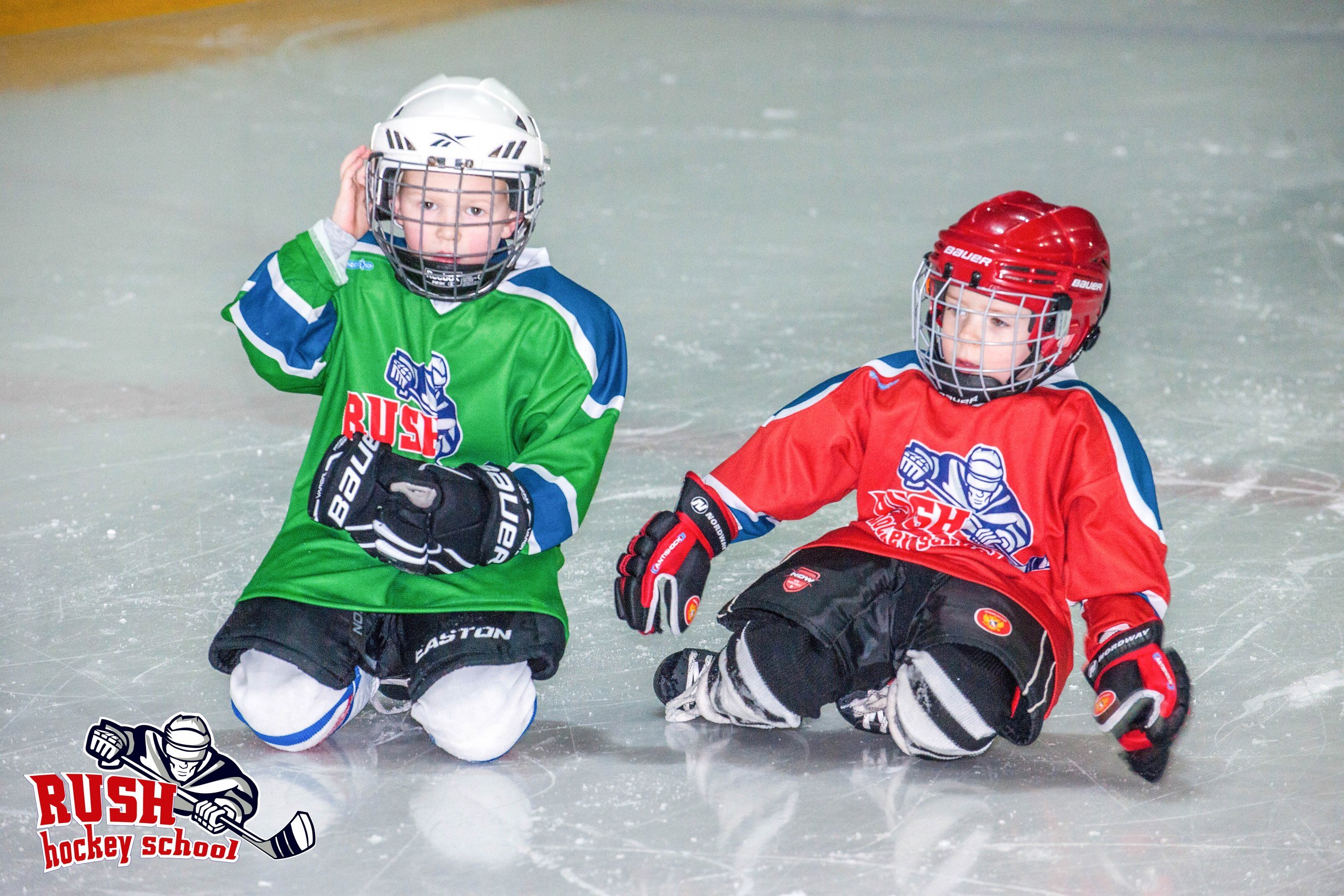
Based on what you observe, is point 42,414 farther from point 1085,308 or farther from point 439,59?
point 439,59

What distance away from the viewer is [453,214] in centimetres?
202

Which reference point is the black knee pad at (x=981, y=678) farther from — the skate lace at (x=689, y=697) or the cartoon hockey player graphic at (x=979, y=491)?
the skate lace at (x=689, y=697)

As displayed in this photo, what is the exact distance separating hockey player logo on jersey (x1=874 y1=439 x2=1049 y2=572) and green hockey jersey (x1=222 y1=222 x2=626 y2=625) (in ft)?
1.38

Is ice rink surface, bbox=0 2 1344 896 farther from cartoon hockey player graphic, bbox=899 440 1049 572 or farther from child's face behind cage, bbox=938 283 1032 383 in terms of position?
child's face behind cage, bbox=938 283 1032 383

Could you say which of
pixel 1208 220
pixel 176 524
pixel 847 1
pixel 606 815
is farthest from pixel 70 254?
pixel 847 1

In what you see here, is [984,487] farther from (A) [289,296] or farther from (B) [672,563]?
(A) [289,296]

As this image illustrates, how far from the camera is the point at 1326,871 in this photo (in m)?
1.74

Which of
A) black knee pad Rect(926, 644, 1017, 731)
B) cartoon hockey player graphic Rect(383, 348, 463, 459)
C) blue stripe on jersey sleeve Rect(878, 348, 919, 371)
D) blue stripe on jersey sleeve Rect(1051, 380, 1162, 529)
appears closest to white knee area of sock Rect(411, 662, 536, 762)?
cartoon hockey player graphic Rect(383, 348, 463, 459)

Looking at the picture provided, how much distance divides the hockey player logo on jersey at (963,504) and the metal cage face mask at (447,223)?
2.04 feet

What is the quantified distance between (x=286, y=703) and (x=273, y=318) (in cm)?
52

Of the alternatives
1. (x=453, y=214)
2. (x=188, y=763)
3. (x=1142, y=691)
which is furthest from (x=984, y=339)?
(x=188, y=763)

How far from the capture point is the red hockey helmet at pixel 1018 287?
196 centimetres

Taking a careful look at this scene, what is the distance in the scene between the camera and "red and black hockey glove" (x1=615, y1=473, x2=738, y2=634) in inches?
→ 80.0

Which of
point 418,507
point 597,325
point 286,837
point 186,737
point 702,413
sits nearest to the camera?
point 286,837
